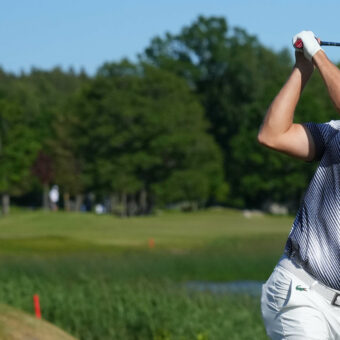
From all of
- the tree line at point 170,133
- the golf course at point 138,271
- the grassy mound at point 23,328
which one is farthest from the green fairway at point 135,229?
the grassy mound at point 23,328

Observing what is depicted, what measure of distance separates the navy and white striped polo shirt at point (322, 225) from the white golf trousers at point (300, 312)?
9cm

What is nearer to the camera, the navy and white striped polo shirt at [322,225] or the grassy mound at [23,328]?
the navy and white striped polo shirt at [322,225]

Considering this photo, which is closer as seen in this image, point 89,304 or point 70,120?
point 89,304

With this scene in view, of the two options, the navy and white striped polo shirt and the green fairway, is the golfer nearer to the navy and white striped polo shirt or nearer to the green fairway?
the navy and white striped polo shirt

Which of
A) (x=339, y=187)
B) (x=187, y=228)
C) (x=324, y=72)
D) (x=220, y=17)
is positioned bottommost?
(x=187, y=228)

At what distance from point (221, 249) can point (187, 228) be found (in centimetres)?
1424

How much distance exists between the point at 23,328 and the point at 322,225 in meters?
3.50

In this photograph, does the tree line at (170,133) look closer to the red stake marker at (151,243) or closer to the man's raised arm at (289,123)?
the red stake marker at (151,243)

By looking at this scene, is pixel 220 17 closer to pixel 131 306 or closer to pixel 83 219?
pixel 83 219

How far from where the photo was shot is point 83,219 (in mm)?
60188

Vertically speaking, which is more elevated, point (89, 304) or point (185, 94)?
point (185, 94)

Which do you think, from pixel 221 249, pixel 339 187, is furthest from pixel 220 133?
pixel 339 187

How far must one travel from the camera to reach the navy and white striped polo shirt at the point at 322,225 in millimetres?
4641

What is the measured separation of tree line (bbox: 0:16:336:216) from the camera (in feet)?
261
